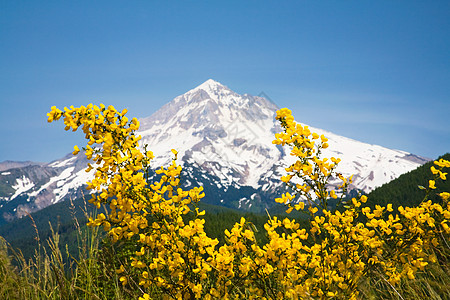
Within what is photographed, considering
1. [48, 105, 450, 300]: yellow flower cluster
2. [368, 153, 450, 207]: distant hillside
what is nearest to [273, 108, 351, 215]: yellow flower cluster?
[48, 105, 450, 300]: yellow flower cluster

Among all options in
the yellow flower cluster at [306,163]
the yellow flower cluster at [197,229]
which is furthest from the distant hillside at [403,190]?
the yellow flower cluster at [306,163]

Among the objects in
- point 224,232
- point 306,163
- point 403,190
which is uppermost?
point 403,190

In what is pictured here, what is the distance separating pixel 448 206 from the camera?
434 centimetres

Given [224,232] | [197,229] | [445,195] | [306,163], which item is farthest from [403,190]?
[197,229]

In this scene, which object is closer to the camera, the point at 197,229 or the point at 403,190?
the point at 197,229

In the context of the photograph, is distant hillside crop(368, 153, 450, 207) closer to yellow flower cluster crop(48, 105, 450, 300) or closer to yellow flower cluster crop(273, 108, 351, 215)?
yellow flower cluster crop(48, 105, 450, 300)

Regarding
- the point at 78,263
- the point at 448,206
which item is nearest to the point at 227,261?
the point at 448,206

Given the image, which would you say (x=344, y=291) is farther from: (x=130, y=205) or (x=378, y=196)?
(x=378, y=196)

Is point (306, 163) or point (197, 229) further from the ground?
point (306, 163)

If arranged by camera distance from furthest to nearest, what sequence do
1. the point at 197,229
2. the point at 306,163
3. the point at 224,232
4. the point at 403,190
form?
the point at 403,190, the point at 306,163, the point at 224,232, the point at 197,229

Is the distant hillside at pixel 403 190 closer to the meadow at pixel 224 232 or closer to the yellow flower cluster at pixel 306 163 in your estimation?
the meadow at pixel 224 232

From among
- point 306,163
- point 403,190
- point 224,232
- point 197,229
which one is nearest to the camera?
point 197,229

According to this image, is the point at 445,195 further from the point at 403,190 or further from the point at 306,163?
the point at 403,190

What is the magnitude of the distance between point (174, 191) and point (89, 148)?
1.02 m
